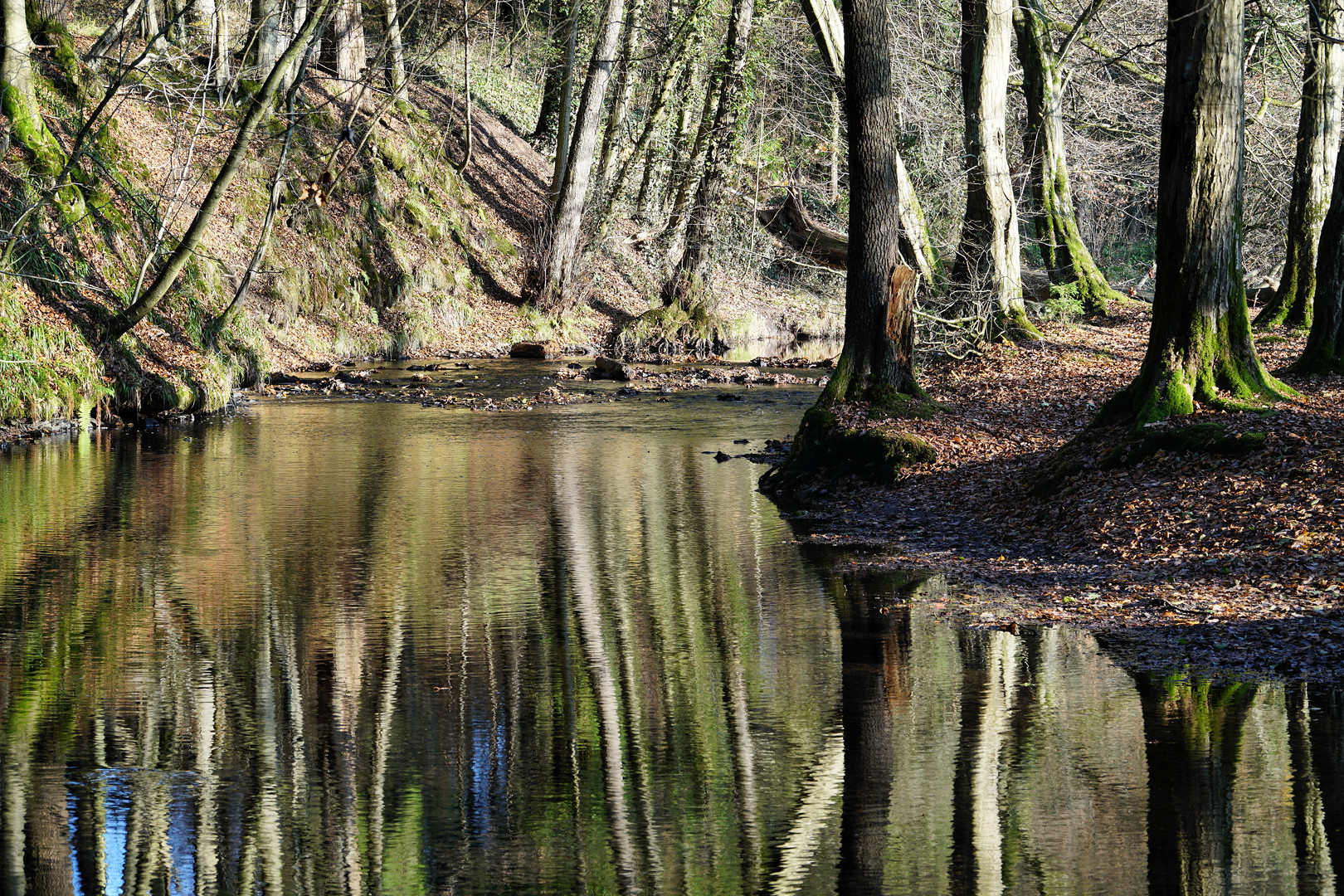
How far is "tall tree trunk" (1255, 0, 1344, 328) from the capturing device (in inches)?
722

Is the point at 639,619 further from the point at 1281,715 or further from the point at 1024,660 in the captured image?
the point at 1281,715

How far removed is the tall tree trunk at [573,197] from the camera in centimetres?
2970

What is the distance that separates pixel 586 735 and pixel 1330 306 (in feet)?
37.6

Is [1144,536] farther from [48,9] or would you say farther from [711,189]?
[711,189]

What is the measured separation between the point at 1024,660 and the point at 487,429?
11.9 m

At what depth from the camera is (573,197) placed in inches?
1205

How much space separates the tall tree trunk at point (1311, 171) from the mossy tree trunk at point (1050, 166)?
4169 millimetres

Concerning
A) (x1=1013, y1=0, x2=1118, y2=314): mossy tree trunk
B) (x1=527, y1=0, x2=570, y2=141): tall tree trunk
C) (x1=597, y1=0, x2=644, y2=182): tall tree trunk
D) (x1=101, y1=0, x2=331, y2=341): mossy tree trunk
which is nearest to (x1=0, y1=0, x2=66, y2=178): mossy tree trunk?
(x1=101, y1=0, x2=331, y2=341): mossy tree trunk

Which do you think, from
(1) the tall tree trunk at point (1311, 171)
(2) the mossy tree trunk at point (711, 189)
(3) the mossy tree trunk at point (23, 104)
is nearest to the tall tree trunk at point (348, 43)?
(2) the mossy tree trunk at point (711, 189)

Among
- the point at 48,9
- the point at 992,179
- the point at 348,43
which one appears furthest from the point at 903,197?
the point at 348,43

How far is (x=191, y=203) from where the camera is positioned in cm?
2450

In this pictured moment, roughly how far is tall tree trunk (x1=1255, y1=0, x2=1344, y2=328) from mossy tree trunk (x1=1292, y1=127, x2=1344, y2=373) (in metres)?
4.55

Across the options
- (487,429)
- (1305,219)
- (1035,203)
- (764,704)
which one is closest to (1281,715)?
(764,704)

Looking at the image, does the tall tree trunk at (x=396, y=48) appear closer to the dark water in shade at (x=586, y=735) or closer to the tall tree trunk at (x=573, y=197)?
the tall tree trunk at (x=573, y=197)
